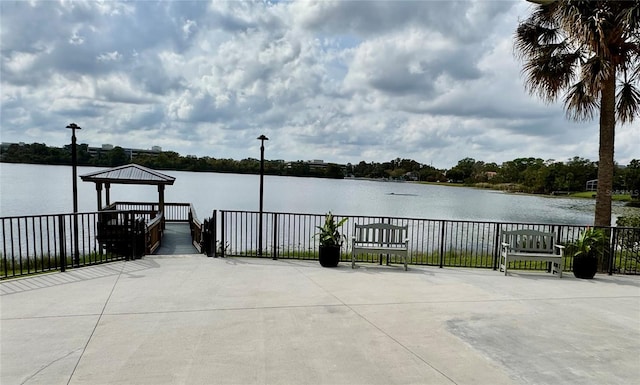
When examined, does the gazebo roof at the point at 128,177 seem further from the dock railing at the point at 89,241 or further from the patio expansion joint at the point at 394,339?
the patio expansion joint at the point at 394,339

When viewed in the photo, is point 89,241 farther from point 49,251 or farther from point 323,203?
point 323,203

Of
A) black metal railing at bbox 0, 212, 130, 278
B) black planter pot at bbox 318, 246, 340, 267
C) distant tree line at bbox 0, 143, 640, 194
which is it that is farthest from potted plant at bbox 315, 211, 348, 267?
distant tree line at bbox 0, 143, 640, 194

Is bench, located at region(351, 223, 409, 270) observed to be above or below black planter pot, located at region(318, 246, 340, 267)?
above

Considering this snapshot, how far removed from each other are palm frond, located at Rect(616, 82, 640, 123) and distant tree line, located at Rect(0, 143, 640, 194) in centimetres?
2694

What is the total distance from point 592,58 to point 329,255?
267 inches

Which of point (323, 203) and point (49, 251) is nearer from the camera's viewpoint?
point (49, 251)

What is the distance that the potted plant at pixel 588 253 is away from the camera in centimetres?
699

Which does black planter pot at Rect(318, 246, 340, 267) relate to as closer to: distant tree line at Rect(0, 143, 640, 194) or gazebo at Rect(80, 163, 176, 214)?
gazebo at Rect(80, 163, 176, 214)

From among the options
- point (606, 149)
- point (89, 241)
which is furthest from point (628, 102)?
point (89, 241)

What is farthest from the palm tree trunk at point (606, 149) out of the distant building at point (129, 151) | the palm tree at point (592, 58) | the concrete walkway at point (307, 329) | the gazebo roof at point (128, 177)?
the distant building at point (129, 151)

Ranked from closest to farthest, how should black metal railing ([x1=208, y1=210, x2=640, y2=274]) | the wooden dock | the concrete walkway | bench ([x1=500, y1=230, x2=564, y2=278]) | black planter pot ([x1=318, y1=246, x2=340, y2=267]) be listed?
1. the concrete walkway
2. bench ([x1=500, y1=230, x2=564, y2=278])
3. black planter pot ([x1=318, y1=246, x2=340, y2=267])
4. black metal railing ([x1=208, y1=210, x2=640, y2=274])
5. the wooden dock

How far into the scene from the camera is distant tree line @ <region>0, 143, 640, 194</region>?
41.2 m

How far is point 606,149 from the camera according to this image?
8.23m

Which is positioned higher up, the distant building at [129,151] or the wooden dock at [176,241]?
the distant building at [129,151]
